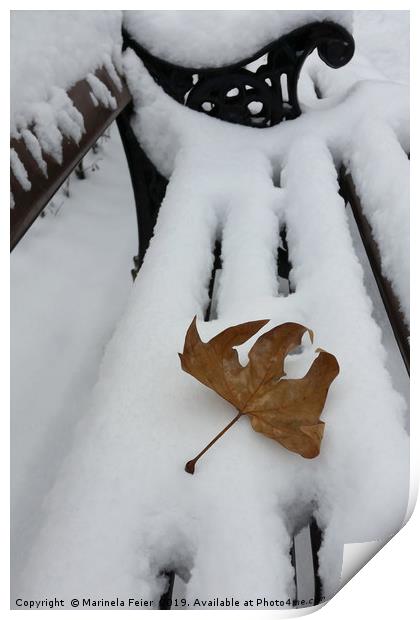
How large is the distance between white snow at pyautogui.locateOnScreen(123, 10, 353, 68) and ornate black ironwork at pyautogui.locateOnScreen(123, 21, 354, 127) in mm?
14

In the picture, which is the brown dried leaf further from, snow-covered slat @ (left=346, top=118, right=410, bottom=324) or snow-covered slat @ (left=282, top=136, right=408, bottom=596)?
snow-covered slat @ (left=346, top=118, right=410, bottom=324)

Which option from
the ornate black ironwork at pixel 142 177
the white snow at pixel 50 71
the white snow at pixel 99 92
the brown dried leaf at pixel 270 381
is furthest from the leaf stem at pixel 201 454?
the ornate black ironwork at pixel 142 177

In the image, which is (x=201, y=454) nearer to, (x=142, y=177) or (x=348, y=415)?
(x=348, y=415)

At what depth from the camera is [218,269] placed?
2.69ft

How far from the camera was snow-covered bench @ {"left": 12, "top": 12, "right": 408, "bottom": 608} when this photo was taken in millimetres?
435

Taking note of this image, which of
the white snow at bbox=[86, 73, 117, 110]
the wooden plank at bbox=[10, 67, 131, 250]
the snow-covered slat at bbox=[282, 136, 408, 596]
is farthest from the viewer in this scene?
the white snow at bbox=[86, 73, 117, 110]

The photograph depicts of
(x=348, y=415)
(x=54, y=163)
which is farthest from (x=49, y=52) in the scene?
(x=348, y=415)

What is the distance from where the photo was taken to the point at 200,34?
987mm

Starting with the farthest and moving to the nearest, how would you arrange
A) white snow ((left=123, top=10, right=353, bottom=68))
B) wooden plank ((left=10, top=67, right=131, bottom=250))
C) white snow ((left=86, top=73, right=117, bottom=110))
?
white snow ((left=123, top=10, right=353, bottom=68)), white snow ((left=86, top=73, right=117, bottom=110)), wooden plank ((left=10, top=67, right=131, bottom=250))

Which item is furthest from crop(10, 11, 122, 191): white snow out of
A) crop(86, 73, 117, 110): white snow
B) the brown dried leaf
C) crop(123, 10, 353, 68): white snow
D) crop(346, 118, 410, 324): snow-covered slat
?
crop(346, 118, 410, 324): snow-covered slat

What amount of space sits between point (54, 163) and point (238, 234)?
27cm

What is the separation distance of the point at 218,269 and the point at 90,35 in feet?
1.35

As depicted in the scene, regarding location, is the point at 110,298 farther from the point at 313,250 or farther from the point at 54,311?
the point at 313,250

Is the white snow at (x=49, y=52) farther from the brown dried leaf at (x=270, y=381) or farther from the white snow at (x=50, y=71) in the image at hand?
the brown dried leaf at (x=270, y=381)
